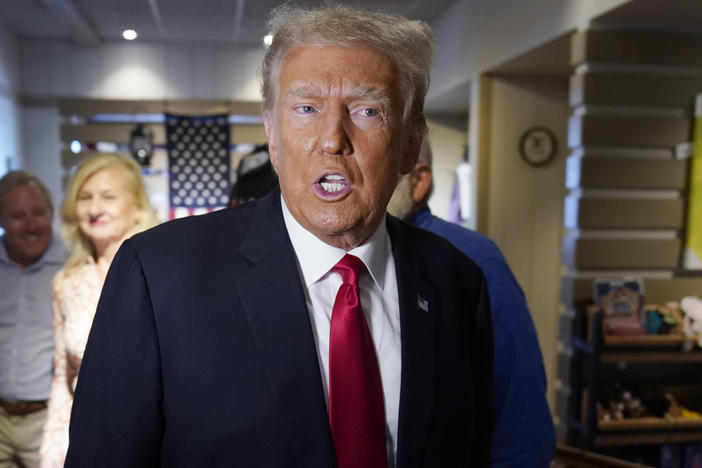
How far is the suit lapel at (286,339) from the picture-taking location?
2.73 feet

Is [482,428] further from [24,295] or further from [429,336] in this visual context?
[24,295]

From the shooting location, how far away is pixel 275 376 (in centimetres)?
84

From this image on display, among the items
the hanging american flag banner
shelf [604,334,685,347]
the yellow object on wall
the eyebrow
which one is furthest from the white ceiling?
the hanging american flag banner

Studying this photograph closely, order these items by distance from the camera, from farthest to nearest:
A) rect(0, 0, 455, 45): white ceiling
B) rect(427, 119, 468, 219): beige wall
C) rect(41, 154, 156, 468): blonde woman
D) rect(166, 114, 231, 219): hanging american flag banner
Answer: rect(427, 119, 468, 219): beige wall < rect(166, 114, 231, 219): hanging american flag banner < rect(0, 0, 455, 45): white ceiling < rect(41, 154, 156, 468): blonde woman

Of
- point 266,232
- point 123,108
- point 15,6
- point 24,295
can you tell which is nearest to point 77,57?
point 123,108

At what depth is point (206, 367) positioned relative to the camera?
2.75 ft

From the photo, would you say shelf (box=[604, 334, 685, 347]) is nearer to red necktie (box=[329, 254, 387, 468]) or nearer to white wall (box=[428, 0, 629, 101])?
white wall (box=[428, 0, 629, 101])

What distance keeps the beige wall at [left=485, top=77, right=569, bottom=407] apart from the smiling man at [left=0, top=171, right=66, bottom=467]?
3.21 meters

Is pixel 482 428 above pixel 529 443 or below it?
above

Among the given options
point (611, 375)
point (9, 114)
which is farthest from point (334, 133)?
point (9, 114)

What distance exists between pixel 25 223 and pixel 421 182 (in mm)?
1396

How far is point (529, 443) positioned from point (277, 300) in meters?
0.81

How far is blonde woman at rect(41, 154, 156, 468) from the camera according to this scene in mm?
1606

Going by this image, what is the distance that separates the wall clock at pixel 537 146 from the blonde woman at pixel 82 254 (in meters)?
3.38
